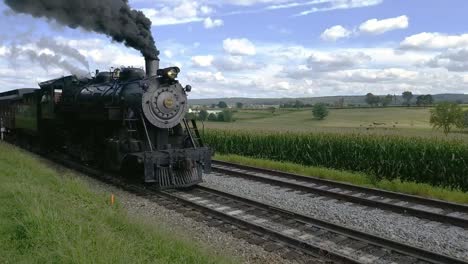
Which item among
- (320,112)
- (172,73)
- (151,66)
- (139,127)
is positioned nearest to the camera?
(172,73)

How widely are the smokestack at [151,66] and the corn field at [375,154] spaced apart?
764cm

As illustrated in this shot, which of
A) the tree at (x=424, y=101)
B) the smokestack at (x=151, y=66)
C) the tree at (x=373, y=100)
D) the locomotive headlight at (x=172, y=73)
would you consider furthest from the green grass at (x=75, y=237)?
the tree at (x=373, y=100)

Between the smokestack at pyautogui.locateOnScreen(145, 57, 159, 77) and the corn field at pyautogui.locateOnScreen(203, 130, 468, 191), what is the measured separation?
301 inches

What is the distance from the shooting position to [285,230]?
782 cm

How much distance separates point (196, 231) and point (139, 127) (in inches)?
198

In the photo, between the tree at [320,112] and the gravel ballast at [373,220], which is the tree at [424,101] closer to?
the tree at [320,112]

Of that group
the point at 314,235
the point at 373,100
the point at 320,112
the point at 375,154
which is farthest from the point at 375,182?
the point at 373,100

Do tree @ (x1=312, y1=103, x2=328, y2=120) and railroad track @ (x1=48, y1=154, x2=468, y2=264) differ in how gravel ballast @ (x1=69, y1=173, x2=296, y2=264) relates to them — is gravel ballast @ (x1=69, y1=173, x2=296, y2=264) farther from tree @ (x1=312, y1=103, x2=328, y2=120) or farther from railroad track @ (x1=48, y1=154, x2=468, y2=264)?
tree @ (x1=312, y1=103, x2=328, y2=120)

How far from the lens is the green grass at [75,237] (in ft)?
16.2

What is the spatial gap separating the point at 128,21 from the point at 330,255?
11.2 metres

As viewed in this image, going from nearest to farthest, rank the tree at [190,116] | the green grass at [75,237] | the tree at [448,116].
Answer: the green grass at [75,237] < the tree at [190,116] < the tree at [448,116]

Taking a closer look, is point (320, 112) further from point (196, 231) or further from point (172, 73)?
point (196, 231)

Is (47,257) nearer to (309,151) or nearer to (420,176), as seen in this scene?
(420,176)

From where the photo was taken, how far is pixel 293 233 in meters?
7.66
